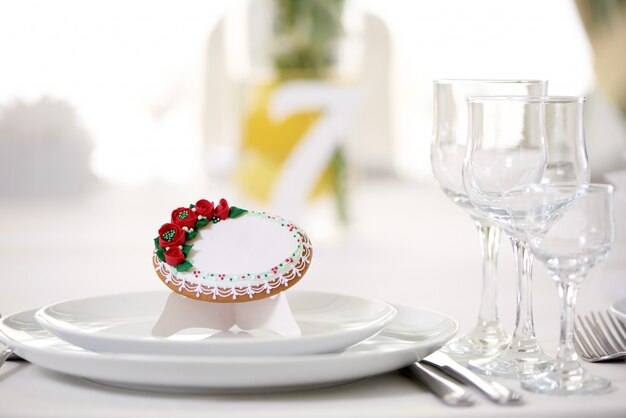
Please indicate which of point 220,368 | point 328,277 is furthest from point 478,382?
point 328,277

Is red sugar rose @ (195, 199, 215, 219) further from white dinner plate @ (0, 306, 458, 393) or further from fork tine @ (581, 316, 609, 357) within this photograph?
fork tine @ (581, 316, 609, 357)

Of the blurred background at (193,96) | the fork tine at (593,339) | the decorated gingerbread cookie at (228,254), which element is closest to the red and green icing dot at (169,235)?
the decorated gingerbread cookie at (228,254)

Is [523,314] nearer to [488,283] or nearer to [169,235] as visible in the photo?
[488,283]

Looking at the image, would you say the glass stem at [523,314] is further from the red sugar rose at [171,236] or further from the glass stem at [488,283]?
the red sugar rose at [171,236]

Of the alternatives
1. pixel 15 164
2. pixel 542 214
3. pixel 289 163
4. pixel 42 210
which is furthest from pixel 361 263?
pixel 15 164

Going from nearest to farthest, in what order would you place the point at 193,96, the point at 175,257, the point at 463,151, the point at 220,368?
1. the point at 220,368
2. the point at 175,257
3. the point at 463,151
4. the point at 193,96

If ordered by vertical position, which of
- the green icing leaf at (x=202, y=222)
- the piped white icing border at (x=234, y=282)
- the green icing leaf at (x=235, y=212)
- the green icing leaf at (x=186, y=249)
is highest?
the green icing leaf at (x=235, y=212)
